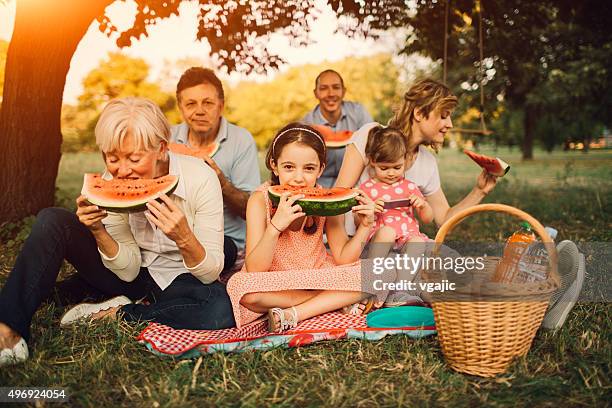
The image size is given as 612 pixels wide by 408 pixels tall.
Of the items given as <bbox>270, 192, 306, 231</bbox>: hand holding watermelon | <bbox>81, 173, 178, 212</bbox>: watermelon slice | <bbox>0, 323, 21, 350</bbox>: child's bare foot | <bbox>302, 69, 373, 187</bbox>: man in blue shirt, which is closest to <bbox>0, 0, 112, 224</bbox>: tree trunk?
<bbox>302, 69, 373, 187</bbox>: man in blue shirt

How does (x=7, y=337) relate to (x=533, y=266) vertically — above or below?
below

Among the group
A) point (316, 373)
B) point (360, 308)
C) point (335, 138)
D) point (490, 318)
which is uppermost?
point (335, 138)

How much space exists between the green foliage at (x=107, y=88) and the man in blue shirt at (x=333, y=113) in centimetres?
3373

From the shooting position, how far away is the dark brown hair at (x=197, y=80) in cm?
467

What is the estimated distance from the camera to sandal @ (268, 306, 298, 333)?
3381mm

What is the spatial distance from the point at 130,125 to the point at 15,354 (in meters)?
1.29

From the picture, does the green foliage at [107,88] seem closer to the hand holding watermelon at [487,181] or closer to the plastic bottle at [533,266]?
the hand holding watermelon at [487,181]

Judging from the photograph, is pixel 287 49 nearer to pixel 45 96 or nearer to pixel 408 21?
pixel 408 21

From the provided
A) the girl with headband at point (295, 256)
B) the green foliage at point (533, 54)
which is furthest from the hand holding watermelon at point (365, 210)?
the green foliage at point (533, 54)

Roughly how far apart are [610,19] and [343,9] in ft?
13.5

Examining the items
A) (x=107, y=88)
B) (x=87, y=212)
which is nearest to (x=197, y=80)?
(x=87, y=212)

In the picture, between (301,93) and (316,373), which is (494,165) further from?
(301,93)

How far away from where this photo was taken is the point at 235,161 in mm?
4934

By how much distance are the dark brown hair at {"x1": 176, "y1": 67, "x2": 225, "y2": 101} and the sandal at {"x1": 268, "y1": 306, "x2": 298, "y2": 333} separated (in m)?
2.06
